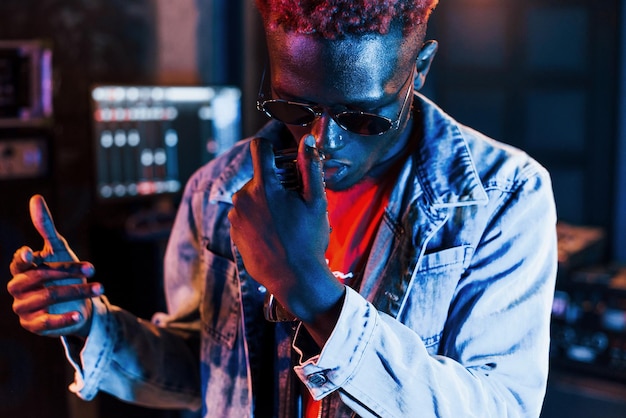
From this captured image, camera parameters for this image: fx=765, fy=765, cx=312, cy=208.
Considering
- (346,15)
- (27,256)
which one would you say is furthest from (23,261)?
(346,15)

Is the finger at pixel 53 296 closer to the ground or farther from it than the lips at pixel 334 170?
closer to the ground

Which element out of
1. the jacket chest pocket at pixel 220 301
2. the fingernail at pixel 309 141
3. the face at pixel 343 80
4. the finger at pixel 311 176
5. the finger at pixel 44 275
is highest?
the face at pixel 343 80

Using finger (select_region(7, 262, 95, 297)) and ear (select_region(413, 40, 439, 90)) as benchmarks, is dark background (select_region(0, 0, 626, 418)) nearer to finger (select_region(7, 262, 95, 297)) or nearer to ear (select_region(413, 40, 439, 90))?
finger (select_region(7, 262, 95, 297))

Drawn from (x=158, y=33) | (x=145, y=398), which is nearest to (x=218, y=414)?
(x=145, y=398)

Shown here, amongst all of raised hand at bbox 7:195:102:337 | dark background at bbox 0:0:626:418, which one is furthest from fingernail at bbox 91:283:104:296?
dark background at bbox 0:0:626:418

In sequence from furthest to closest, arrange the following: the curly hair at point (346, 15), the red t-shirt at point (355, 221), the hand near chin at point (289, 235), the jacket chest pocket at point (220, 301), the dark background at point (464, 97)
→ the dark background at point (464, 97)
the jacket chest pocket at point (220, 301)
the red t-shirt at point (355, 221)
the curly hair at point (346, 15)
the hand near chin at point (289, 235)

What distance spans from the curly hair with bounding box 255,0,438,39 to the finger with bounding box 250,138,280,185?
0.25m

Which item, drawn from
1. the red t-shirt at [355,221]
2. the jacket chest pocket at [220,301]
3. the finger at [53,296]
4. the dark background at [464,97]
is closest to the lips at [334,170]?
the red t-shirt at [355,221]

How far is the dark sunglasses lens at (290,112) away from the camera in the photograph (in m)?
1.42

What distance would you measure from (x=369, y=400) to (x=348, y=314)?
16 centimetres

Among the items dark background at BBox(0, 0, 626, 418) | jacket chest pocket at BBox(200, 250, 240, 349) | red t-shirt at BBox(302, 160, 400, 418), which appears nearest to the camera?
red t-shirt at BBox(302, 160, 400, 418)

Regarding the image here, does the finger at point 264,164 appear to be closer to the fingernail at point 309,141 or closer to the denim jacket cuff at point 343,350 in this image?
the fingernail at point 309,141

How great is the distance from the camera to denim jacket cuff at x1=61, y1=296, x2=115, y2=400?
160cm

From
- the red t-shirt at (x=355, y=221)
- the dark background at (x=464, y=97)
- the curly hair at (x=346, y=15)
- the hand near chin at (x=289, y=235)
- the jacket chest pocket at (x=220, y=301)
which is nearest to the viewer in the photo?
the hand near chin at (x=289, y=235)
